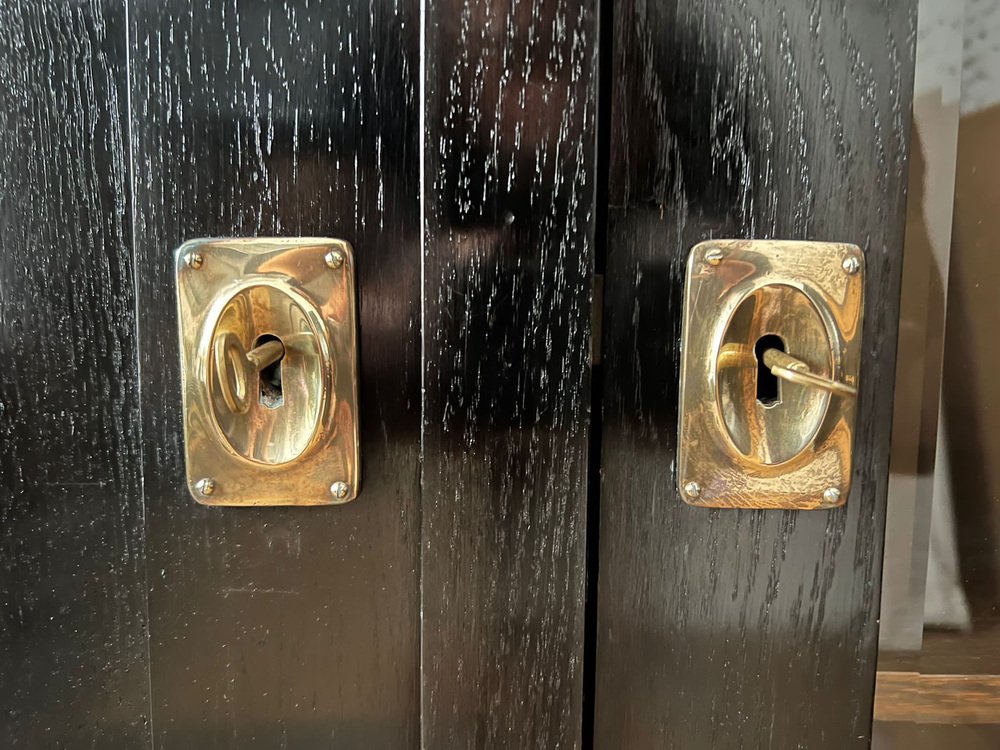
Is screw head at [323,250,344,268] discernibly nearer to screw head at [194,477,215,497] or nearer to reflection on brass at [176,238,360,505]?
reflection on brass at [176,238,360,505]

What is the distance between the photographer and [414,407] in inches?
12.7

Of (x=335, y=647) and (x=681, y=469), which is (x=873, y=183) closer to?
(x=681, y=469)

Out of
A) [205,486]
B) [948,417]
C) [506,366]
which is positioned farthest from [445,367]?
[948,417]

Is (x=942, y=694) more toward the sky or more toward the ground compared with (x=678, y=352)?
more toward the ground

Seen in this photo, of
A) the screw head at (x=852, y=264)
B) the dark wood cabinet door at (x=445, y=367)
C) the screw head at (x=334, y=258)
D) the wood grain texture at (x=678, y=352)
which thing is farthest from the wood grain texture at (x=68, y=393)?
the screw head at (x=852, y=264)

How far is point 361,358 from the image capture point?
1.04 ft

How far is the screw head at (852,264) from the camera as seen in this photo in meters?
0.30

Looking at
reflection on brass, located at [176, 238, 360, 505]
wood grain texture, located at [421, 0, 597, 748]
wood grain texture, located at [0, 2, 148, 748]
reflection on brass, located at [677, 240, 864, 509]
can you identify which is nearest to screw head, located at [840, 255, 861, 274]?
reflection on brass, located at [677, 240, 864, 509]

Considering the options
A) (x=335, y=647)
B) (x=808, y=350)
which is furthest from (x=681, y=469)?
(x=335, y=647)

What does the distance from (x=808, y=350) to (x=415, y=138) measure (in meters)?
0.21

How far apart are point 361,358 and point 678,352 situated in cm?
16

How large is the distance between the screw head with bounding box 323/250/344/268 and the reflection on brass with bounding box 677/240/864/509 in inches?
6.6

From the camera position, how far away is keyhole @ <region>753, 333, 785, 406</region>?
1.02 ft

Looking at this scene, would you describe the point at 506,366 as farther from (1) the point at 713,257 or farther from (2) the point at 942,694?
(2) the point at 942,694
